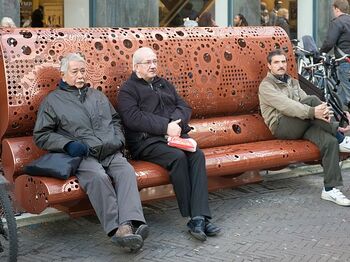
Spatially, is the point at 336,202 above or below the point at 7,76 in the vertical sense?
below

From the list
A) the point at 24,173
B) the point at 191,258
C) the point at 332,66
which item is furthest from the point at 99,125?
the point at 332,66

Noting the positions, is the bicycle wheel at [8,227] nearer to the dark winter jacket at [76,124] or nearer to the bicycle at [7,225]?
the bicycle at [7,225]

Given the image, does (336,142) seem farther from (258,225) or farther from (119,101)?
(119,101)

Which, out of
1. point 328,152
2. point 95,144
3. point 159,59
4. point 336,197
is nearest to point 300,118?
point 328,152

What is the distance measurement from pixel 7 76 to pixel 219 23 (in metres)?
9.58

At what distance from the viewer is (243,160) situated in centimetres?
623

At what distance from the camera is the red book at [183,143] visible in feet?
18.4

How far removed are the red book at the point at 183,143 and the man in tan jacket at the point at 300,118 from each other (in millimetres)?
1428

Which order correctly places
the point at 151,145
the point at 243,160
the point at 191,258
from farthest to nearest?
the point at 243,160
the point at 151,145
the point at 191,258

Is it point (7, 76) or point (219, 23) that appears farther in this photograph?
point (219, 23)

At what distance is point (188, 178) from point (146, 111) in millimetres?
708

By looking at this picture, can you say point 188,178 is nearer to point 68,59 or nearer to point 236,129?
point 68,59

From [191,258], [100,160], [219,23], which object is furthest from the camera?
[219,23]

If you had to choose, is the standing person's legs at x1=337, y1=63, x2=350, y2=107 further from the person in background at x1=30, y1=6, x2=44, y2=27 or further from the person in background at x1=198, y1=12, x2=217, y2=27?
the person in background at x1=30, y1=6, x2=44, y2=27
